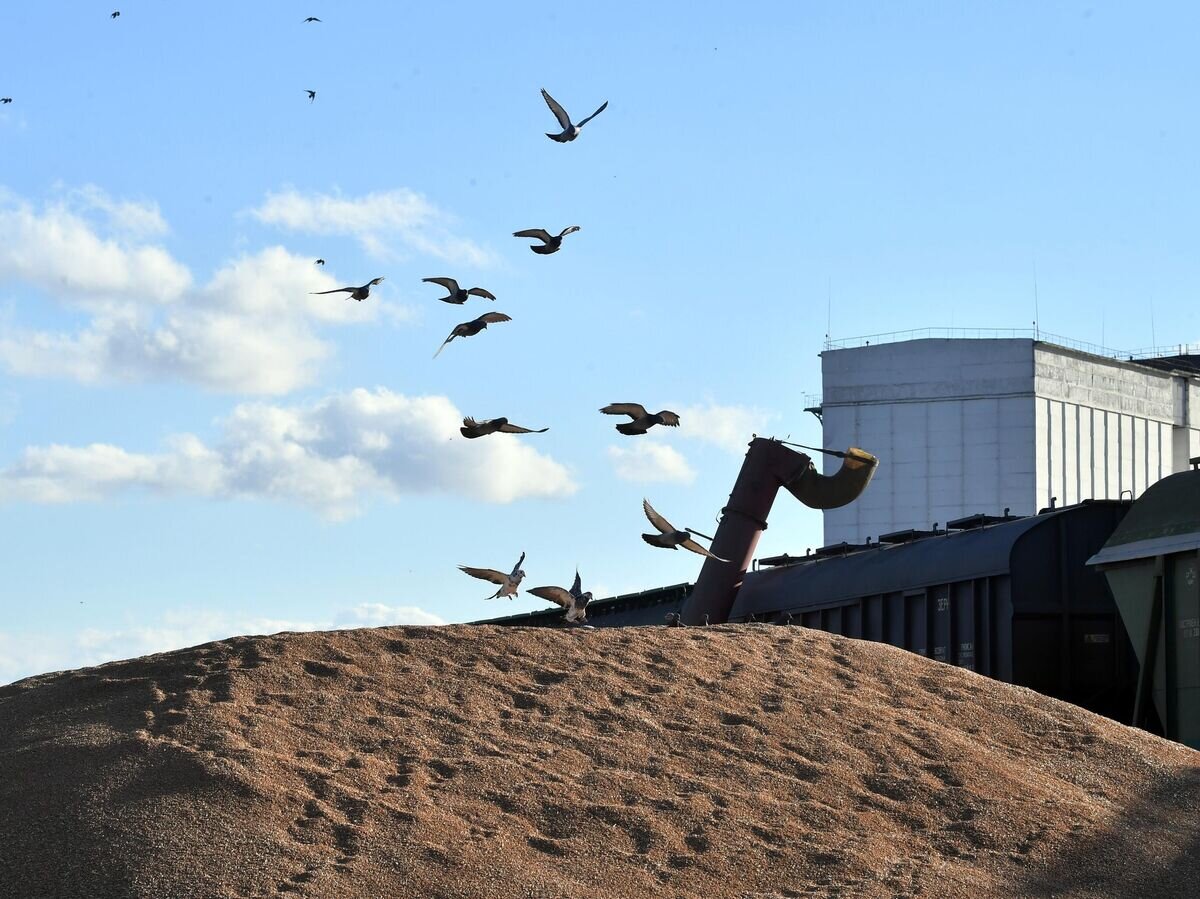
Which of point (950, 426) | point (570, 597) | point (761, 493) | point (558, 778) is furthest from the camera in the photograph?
point (950, 426)

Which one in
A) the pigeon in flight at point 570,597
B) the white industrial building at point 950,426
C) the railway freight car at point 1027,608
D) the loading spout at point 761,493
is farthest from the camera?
the white industrial building at point 950,426

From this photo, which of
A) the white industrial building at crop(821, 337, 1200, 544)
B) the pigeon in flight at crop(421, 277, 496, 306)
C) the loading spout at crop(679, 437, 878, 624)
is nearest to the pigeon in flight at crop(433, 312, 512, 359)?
the pigeon in flight at crop(421, 277, 496, 306)

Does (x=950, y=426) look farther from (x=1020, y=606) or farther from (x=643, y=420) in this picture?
(x=643, y=420)

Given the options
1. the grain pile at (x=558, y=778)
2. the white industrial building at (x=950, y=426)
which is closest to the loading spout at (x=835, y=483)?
the grain pile at (x=558, y=778)

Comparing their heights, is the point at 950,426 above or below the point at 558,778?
above

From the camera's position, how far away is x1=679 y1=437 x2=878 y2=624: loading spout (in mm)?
25422

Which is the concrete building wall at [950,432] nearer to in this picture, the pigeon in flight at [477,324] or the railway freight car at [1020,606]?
the railway freight car at [1020,606]

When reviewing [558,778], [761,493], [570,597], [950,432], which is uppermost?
[950,432]

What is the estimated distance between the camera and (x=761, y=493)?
2548 centimetres

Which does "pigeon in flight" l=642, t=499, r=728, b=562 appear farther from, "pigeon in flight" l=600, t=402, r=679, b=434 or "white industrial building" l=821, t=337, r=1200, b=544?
"white industrial building" l=821, t=337, r=1200, b=544

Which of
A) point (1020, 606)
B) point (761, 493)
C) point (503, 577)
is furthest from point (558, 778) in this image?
point (761, 493)

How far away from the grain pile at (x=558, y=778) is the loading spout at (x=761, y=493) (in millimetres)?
7278

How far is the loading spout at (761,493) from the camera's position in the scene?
25.4 metres

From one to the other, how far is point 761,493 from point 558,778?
12053mm
